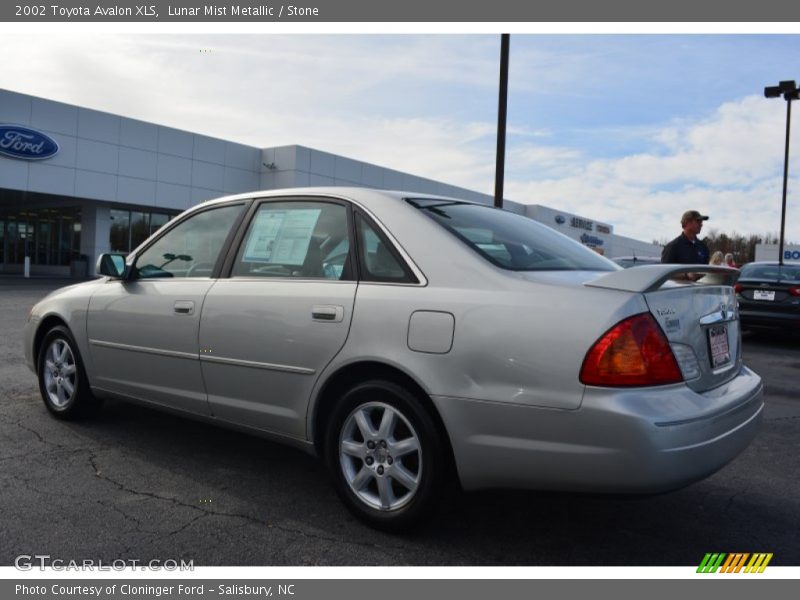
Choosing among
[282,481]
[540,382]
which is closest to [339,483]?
[282,481]

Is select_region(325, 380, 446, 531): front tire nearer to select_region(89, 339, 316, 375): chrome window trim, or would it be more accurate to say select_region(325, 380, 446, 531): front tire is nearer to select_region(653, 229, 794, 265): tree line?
select_region(89, 339, 316, 375): chrome window trim

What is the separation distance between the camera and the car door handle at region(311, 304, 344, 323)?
3238mm

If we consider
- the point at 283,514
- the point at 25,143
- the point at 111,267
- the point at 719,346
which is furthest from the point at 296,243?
the point at 25,143

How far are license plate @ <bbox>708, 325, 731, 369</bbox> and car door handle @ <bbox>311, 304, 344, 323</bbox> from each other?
1664 millimetres

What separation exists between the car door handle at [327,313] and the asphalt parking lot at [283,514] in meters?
0.96

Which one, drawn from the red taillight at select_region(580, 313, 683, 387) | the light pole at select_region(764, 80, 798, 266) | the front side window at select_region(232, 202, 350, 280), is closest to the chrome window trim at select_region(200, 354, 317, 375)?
the front side window at select_region(232, 202, 350, 280)

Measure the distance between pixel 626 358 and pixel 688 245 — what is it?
17.2 feet

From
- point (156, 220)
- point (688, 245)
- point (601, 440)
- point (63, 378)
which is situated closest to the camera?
point (601, 440)

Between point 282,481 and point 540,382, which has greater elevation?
point 540,382

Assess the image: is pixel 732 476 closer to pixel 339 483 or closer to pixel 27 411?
pixel 339 483

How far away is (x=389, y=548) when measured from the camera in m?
2.93

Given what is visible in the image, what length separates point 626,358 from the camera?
2.58m

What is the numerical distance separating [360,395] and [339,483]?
460mm

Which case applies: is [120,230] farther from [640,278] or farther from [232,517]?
[640,278]
